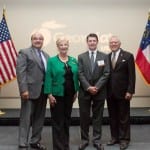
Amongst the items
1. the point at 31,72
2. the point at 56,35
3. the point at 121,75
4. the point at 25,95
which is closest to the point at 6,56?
the point at 56,35

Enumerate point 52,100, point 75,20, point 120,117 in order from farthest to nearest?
point 75,20
point 120,117
point 52,100

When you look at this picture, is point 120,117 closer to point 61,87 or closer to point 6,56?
point 61,87

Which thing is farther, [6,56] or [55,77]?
[6,56]

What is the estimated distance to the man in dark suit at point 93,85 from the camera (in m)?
4.40

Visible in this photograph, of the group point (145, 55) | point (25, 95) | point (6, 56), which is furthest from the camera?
point (145, 55)

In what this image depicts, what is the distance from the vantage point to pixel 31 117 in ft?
14.8

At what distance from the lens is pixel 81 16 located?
671 centimetres

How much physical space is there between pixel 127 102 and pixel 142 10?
276cm

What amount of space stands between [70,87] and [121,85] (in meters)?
0.72

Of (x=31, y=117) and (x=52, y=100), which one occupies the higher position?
(x=52, y=100)

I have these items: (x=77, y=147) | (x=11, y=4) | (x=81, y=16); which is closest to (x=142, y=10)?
(x=81, y=16)

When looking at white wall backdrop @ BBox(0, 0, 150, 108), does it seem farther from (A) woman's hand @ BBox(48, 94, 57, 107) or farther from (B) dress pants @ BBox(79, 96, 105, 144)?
(A) woman's hand @ BBox(48, 94, 57, 107)

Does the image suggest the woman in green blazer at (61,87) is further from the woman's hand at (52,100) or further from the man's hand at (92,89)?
the man's hand at (92,89)

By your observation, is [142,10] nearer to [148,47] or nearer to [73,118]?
[148,47]
